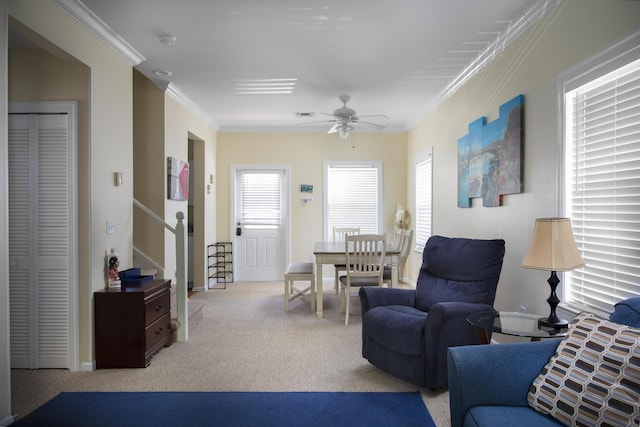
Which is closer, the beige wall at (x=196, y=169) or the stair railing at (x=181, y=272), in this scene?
the stair railing at (x=181, y=272)

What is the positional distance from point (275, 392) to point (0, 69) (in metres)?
2.56

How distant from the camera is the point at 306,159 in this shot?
7.07 metres

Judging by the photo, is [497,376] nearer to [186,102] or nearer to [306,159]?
[186,102]

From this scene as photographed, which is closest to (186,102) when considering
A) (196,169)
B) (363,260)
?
(196,169)

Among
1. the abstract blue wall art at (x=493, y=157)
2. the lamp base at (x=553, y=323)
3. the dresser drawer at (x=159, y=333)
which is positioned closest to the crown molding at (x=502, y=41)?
the abstract blue wall art at (x=493, y=157)

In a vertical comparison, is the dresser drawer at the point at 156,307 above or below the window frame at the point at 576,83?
below

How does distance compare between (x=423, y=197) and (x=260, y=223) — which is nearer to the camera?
(x=423, y=197)

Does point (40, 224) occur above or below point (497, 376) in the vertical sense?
above

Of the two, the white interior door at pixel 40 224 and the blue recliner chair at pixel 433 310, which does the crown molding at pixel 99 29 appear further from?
the blue recliner chair at pixel 433 310

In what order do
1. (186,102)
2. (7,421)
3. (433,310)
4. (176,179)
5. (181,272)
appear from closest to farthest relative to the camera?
(7,421)
(433,310)
(181,272)
(176,179)
(186,102)

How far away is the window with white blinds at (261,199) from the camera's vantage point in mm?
7129

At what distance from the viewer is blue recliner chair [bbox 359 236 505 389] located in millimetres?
2697

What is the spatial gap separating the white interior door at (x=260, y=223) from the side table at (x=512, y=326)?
497cm

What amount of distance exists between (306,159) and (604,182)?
517cm
